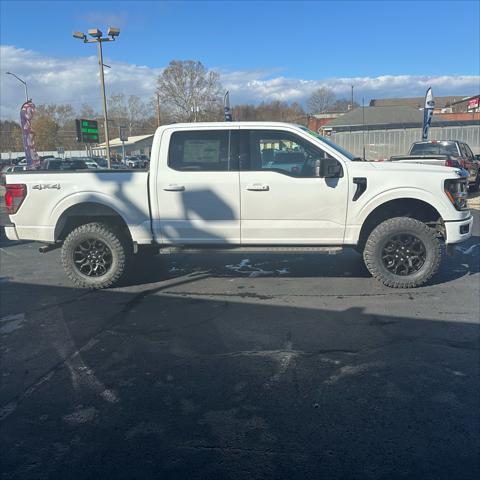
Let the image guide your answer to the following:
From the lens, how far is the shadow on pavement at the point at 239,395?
264 cm

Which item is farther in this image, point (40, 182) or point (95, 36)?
point (95, 36)

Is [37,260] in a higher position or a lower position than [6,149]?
lower

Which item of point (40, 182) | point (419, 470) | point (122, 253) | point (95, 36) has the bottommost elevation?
point (419, 470)

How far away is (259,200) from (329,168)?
3.14ft

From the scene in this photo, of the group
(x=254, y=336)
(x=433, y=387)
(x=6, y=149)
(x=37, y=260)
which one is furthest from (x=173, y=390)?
Answer: (x=6, y=149)

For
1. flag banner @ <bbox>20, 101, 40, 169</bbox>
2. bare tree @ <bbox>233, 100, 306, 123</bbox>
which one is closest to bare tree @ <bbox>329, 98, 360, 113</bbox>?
bare tree @ <bbox>233, 100, 306, 123</bbox>

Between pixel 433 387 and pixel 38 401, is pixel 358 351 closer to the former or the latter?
pixel 433 387

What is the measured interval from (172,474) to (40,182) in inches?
182

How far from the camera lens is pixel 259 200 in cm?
573

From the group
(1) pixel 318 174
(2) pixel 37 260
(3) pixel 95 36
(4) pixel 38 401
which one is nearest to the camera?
(4) pixel 38 401

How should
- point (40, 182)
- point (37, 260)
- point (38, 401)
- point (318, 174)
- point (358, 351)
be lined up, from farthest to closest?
1. point (37, 260)
2. point (40, 182)
3. point (318, 174)
4. point (358, 351)
5. point (38, 401)

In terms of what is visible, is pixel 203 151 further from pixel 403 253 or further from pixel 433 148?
pixel 433 148

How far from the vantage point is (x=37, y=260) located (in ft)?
26.8

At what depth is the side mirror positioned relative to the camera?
17.9 ft
